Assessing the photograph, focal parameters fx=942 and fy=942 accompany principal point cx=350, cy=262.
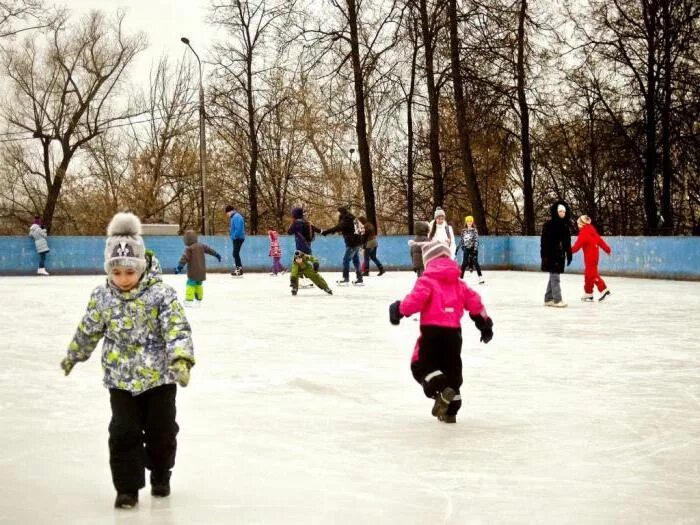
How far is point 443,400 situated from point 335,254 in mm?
23378

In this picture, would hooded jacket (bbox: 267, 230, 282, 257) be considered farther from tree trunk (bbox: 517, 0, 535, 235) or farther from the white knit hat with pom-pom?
the white knit hat with pom-pom

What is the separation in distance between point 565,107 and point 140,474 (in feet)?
88.2

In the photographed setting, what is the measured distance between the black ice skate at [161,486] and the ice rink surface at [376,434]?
5 cm

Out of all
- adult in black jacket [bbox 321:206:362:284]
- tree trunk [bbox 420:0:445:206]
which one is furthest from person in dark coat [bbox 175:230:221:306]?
tree trunk [bbox 420:0:445:206]

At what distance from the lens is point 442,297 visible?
212 inches

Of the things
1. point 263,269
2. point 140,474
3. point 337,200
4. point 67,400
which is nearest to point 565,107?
point 263,269

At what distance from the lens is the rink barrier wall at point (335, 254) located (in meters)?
22.2

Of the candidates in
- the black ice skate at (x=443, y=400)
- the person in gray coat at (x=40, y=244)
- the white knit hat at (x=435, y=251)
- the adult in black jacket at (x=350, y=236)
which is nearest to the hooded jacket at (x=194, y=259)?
the adult in black jacket at (x=350, y=236)

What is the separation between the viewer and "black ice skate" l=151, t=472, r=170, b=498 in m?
3.82

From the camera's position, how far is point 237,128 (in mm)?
36281

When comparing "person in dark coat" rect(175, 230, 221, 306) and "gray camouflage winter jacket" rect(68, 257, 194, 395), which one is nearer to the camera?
"gray camouflage winter jacket" rect(68, 257, 194, 395)

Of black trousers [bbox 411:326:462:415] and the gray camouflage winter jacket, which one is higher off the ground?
the gray camouflage winter jacket

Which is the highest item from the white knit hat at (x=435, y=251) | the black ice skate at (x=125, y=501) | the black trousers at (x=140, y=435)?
the white knit hat at (x=435, y=251)

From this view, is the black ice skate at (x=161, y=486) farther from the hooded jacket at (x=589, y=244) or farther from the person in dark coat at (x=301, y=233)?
the person in dark coat at (x=301, y=233)
